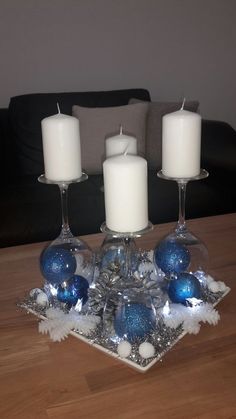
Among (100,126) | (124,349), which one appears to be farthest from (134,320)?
(100,126)

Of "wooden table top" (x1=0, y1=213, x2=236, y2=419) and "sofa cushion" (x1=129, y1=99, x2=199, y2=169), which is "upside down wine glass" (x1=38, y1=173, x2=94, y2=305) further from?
"sofa cushion" (x1=129, y1=99, x2=199, y2=169)

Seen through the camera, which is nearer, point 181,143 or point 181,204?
point 181,143

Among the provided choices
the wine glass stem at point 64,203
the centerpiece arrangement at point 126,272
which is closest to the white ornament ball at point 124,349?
the centerpiece arrangement at point 126,272

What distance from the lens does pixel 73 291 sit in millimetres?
827

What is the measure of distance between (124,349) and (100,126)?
1.49 m

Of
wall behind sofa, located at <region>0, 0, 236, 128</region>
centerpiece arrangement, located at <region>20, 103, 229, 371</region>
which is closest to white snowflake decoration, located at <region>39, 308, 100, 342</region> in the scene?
centerpiece arrangement, located at <region>20, 103, 229, 371</region>

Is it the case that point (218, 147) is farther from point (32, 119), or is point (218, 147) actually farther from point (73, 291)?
point (73, 291)

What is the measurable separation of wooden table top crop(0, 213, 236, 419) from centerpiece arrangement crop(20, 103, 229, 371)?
0.02 meters

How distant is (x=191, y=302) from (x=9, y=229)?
954mm

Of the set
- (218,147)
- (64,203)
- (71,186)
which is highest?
(64,203)

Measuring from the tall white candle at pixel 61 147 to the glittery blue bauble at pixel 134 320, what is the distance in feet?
0.80

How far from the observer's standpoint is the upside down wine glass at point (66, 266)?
2.73 ft

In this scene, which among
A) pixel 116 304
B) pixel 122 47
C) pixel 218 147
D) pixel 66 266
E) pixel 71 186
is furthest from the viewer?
pixel 122 47

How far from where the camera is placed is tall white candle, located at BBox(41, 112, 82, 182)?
773 mm
